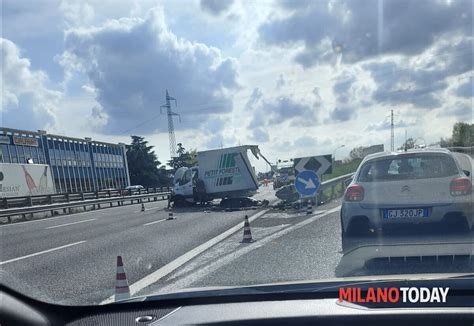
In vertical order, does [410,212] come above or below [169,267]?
above

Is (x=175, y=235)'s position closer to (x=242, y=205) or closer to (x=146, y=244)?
(x=146, y=244)

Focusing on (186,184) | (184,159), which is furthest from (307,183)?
(184,159)

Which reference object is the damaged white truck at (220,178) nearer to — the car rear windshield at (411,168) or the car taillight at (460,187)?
the car rear windshield at (411,168)

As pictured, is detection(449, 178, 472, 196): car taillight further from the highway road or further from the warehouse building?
the warehouse building

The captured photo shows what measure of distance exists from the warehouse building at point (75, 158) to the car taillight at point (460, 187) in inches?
1418

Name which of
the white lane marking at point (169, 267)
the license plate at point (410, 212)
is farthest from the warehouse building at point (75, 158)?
the license plate at point (410, 212)

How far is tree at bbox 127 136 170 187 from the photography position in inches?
1813

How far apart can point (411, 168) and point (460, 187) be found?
0.67m

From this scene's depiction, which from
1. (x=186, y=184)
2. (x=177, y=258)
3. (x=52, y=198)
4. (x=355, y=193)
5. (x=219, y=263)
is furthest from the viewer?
(x=52, y=198)

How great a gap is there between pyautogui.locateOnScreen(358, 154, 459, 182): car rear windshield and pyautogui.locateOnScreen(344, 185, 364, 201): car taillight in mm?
141

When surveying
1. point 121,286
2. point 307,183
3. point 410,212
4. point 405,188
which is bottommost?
point 121,286

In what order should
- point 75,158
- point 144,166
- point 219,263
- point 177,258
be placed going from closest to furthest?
point 219,263
point 177,258
point 75,158
point 144,166

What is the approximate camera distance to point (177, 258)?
888 centimetres

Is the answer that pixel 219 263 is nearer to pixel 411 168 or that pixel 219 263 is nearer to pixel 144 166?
pixel 411 168
